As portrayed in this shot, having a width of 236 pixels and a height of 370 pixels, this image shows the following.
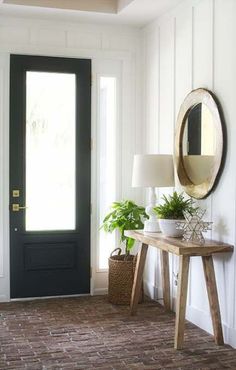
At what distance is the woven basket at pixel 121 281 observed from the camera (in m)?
4.84

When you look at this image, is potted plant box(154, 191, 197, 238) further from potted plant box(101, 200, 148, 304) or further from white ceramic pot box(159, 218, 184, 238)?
potted plant box(101, 200, 148, 304)

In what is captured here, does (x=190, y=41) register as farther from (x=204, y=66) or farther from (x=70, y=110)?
(x=70, y=110)

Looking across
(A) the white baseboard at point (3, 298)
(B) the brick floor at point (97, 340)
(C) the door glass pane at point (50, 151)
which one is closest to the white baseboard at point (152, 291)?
(B) the brick floor at point (97, 340)

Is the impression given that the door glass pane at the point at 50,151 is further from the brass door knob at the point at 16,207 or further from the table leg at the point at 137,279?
the table leg at the point at 137,279

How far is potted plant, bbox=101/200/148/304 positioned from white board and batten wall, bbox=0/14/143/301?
0.30m

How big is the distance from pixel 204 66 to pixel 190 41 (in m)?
0.37

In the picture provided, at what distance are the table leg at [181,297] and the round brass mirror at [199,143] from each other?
665mm

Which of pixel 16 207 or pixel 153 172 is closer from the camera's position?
pixel 153 172

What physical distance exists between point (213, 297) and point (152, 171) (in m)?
1.20

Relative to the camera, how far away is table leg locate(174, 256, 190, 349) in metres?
3.62

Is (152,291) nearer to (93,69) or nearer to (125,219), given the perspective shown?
(125,219)

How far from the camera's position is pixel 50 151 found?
5.07m

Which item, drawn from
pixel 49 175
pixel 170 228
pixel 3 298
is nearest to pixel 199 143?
pixel 170 228

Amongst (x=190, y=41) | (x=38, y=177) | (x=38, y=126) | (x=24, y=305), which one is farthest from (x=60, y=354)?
(x=190, y=41)
